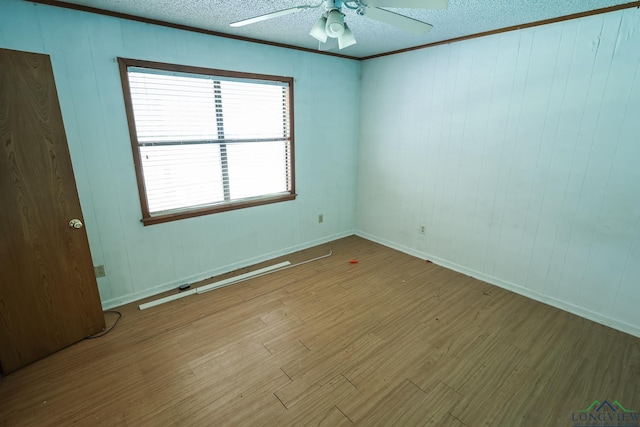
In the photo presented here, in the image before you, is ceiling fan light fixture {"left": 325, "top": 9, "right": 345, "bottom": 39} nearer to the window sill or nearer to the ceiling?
the ceiling

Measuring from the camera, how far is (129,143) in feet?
8.39

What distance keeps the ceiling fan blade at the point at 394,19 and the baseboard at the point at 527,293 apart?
2533 mm

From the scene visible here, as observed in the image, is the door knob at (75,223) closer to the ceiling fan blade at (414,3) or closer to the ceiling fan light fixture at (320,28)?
the ceiling fan light fixture at (320,28)

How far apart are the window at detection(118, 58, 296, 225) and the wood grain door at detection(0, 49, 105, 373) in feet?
2.02

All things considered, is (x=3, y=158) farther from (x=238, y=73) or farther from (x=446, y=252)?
(x=446, y=252)

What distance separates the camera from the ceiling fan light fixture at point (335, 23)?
166 centimetres

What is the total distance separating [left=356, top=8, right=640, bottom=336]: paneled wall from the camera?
2.30 meters

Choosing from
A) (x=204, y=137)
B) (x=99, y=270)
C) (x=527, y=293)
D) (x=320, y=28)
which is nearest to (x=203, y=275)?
(x=99, y=270)

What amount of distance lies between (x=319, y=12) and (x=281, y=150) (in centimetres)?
158

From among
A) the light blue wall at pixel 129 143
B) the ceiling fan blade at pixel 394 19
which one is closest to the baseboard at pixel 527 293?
the light blue wall at pixel 129 143

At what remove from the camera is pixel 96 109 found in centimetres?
238

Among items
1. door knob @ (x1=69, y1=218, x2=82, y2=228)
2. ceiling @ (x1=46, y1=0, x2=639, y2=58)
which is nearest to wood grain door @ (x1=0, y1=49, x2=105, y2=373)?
door knob @ (x1=69, y1=218, x2=82, y2=228)

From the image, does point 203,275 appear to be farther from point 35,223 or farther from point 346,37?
point 346,37

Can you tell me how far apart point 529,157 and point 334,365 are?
2492mm
